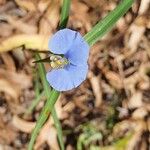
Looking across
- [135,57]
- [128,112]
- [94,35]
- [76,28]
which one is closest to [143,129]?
[128,112]

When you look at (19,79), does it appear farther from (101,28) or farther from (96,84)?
(101,28)

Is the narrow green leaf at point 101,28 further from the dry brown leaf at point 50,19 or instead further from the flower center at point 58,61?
the dry brown leaf at point 50,19

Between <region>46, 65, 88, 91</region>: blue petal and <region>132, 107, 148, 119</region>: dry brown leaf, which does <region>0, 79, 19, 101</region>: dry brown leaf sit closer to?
<region>132, 107, 148, 119</region>: dry brown leaf

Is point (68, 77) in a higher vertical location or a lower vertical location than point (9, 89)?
lower

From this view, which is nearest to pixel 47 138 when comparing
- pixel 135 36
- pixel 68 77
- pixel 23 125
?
pixel 23 125

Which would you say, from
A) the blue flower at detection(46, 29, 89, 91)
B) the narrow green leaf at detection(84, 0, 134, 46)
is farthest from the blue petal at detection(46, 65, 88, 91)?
the narrow green leaf at detection(84, 0, 134, 46)

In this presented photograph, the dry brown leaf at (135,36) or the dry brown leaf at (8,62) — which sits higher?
the dry brown leaf at (8,62)

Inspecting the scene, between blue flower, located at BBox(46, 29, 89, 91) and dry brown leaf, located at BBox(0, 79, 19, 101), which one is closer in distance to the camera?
blue flower, located at BBox(46, 29, 89, 91)

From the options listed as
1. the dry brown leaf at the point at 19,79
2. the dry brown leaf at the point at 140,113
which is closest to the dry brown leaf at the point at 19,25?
the dry brown leaf at the point at 19,79

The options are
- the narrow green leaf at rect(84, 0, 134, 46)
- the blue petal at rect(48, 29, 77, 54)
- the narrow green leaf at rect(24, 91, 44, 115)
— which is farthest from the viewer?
the narrow green leaf at rect(24, 91, 44, 115)
